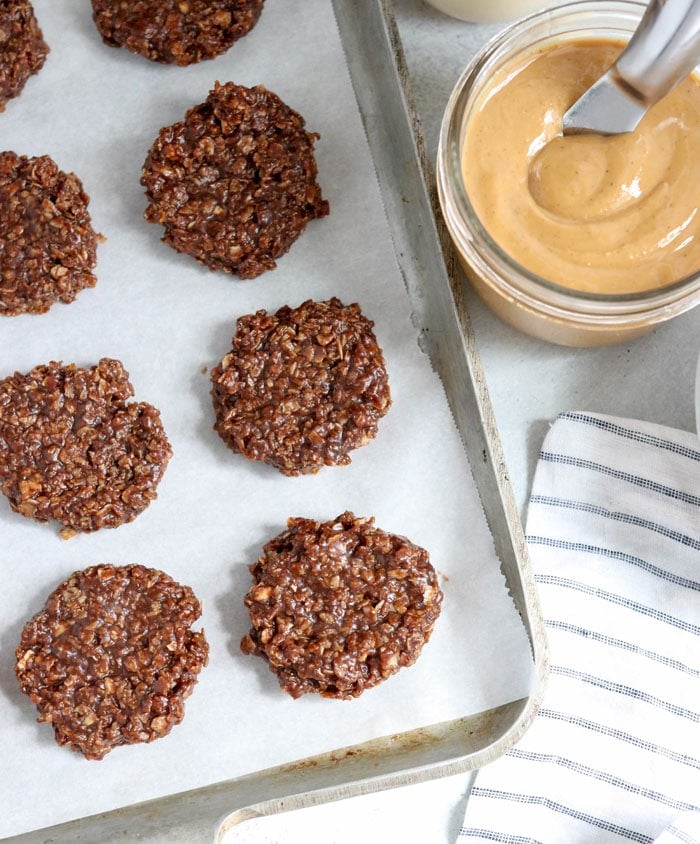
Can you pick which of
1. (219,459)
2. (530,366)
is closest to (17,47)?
(219,459)

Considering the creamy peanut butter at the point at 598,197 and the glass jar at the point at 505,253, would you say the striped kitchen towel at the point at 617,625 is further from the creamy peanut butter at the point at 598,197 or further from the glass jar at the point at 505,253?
the creamy peanut butter at the point at 598,197

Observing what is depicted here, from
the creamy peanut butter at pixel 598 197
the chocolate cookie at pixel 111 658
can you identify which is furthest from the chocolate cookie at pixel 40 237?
the creamy peanut butter at pixel 598 197

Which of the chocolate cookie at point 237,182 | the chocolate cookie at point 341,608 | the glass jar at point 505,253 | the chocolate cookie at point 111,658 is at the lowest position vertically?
the chocolate cookie at point 111,658

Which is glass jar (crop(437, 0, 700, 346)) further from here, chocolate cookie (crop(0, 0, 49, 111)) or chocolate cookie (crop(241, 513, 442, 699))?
chocolate cookie (crop(0, 0, 49, 111))

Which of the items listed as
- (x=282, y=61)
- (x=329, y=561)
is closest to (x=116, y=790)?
(x=329, y=561)

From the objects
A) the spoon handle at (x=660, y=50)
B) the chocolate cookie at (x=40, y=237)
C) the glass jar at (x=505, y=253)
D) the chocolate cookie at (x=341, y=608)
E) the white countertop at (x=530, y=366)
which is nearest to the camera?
the spoon handle at (x=660, y=50)
